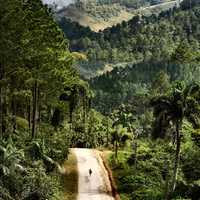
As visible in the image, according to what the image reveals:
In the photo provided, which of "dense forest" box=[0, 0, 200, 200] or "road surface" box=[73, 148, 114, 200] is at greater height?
"dense forest" box=[0, 0, 200, 200]

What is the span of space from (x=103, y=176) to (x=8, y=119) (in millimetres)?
11303

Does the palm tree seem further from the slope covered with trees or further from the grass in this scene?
the slope covered with trees

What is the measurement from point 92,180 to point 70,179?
191cm

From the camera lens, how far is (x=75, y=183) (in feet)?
160

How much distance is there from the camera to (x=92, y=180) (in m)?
50.5

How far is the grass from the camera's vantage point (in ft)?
145

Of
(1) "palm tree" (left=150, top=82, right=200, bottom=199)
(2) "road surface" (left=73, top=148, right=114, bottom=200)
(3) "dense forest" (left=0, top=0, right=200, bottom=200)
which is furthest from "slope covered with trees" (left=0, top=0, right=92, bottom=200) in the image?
(1) "palm tree" (left=150, top=82, right=200, bottom=199)

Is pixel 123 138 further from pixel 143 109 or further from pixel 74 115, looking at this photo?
pixel 143 109

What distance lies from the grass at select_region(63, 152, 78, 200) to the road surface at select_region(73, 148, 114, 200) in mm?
407

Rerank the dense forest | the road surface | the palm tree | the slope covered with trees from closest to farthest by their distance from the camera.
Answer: the slope covered with trees, the dense forest, the palm tree, the road surface

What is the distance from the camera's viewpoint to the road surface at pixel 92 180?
44594 mm

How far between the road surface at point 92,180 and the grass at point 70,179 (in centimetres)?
41

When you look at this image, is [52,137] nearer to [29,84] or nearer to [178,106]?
[29,84]

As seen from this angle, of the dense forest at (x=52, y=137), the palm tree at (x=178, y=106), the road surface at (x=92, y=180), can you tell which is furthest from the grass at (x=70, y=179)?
the palm tree at (x=178, y=106)
